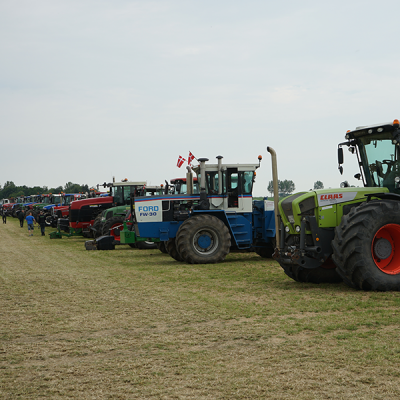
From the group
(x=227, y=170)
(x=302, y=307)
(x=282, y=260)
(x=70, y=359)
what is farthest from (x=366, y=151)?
(x=70, y=359)

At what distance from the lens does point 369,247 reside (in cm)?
858

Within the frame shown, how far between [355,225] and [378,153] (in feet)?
6.71

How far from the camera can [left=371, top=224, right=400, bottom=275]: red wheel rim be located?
29.2 ft

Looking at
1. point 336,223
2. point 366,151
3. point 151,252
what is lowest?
point 151,252

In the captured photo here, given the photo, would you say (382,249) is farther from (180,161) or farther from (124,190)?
(124,190)

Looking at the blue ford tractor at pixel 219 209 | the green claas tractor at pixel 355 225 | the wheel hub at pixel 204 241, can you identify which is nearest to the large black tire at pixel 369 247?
the green claas tractor at pixel 355 225

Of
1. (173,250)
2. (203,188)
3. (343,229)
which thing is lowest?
(173,250)

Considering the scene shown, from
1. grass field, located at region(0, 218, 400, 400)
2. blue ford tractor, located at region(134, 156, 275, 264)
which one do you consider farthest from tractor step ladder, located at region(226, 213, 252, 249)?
grass field, located at region(0, 218, 400, 400)

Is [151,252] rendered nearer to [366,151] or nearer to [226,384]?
[366,151]

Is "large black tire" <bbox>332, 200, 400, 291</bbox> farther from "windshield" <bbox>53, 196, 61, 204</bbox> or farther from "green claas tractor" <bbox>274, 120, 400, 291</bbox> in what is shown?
"windshield" <bbox>53, 196, 61, 204</bbox>

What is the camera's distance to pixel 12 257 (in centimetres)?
1739

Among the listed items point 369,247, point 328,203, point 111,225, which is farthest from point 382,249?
point 111,225

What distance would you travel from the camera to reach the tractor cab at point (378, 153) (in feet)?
31.5

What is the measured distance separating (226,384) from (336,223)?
17.9 feet
